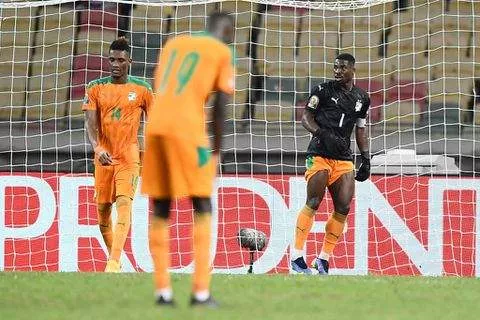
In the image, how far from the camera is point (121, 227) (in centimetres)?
1205

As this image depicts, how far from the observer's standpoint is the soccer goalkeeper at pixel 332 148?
13102 millimetres

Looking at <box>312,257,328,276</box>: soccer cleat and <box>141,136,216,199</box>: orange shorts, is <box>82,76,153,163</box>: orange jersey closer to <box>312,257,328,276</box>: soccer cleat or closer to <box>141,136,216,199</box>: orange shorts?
<box>312,257,328,276</box>: soccer cleat

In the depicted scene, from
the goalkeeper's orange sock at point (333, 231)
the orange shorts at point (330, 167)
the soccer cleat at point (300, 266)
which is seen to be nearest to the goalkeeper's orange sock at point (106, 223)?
the soccer cleat at point (300, 266)

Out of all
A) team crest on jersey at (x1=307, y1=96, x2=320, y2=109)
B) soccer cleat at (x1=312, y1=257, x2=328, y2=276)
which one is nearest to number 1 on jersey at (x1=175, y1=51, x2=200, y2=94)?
team crest on jersey at (x1=307, y1=96, x2=320, y2=109)

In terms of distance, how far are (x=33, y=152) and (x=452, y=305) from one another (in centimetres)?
827

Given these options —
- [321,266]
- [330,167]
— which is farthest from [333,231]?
[330,167]

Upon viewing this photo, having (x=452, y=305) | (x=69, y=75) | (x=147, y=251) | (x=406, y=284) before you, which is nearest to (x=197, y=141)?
(x=452, y=305)

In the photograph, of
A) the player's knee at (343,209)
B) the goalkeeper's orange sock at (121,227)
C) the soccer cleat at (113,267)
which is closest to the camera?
the soccer cleat at (113,267)

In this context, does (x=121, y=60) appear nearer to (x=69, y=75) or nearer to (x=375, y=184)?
(x=375, y=184)

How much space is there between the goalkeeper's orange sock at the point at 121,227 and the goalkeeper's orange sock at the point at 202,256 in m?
4.28

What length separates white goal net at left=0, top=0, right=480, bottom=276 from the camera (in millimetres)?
14812

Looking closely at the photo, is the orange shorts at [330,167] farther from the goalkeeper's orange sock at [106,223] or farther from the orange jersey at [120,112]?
the goalkeeper's orange sock at [106,223]

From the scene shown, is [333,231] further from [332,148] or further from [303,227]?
[332,148]

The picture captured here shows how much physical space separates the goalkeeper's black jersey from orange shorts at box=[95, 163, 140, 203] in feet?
6.06
